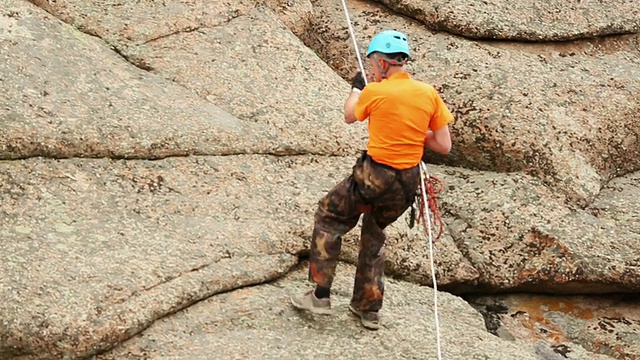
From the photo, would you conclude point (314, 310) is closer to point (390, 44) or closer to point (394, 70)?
point (394, 70)

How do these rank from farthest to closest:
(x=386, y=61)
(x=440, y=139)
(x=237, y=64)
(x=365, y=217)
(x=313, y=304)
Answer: (x=237, y=64)
(x=313, y=304)
(x=365, y=217)
(x=440, y=139)
(x=386, y=61)

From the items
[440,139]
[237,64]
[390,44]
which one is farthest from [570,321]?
[237,64]

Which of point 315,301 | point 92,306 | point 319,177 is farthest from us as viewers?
point 319,177

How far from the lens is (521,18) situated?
16.4 m

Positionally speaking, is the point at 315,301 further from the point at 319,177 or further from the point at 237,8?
the point at 237,8

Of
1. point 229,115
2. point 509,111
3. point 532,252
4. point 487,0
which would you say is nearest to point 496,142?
point 509,111

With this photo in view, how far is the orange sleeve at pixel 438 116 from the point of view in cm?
1038

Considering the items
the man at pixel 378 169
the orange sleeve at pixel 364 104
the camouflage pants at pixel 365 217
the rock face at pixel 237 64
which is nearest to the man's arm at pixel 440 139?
the man at pixel 378 169

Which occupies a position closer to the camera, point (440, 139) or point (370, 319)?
point (440, 139)

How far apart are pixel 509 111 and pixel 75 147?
252 inches

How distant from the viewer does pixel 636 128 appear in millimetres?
16016

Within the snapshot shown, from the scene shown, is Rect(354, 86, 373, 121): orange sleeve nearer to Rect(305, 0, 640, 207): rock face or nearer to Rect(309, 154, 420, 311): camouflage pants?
Rect(309, 154, 420, 311): camouflage pants

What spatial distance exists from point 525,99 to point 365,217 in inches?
197

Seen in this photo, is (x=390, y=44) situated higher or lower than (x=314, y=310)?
higher
